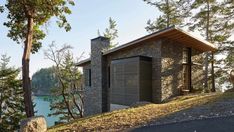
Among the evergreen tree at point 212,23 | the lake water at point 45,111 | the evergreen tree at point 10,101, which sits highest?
the evergreen tree at point 212,23

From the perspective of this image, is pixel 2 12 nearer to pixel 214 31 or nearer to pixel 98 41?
pixel 98 41

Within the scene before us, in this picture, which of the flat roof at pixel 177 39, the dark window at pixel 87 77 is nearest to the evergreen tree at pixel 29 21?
the flat roof at pixel 177 39

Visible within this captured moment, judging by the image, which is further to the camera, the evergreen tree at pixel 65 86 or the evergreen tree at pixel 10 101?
the evergreen tree at pixel 65 86

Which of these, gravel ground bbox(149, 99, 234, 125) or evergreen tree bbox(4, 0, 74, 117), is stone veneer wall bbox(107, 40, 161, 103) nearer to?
evergreen tree bbox(4, 0, 74, 117)

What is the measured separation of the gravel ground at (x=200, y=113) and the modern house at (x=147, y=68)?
595cm

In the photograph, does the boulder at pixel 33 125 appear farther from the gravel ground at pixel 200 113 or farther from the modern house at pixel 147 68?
the modern house at pixel 147 68

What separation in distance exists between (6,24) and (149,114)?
10330 mm

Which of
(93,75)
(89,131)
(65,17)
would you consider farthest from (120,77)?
(89,131)

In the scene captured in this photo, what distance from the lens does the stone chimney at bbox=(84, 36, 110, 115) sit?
18172mm

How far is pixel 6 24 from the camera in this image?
15.2m

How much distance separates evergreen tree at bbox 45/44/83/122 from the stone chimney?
902 centimetres

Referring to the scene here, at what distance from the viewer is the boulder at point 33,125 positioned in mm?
9125

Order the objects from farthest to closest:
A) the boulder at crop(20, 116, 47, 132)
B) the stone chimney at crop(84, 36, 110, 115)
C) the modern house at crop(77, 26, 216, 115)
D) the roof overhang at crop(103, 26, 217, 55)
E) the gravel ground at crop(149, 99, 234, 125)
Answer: the stone chimney at crop(84, 36, 110, 115)
the modern house at crop(77, 26, 216, 115)
the roof overhang at crop(103, 26, 217, 55)
the boulder at crop(20, 116, 47, 132)
the gravel ground at crop(149, 99, 234, 125)

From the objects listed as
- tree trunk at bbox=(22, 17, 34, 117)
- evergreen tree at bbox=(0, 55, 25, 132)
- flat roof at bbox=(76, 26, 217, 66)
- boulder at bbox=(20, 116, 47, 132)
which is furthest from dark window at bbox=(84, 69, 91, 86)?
boulder at bbox=(20, 116, 47, 132)
